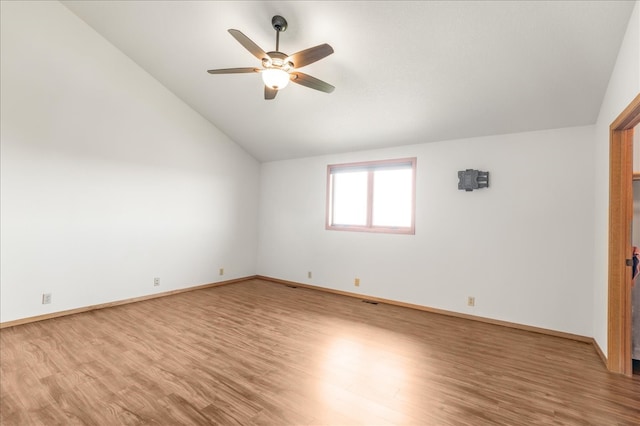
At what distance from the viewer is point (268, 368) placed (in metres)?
2.34

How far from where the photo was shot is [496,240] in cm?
354

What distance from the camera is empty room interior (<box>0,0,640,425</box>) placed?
6.88ft

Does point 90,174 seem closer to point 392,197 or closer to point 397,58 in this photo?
point 397,58

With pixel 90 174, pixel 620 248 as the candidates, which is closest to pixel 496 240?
pixel 620 248

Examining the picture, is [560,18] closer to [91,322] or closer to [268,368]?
[268,368]

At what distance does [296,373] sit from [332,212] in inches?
123

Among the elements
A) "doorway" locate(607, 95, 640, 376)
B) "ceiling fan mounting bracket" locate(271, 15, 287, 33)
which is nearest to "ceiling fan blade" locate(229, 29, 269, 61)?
"ceiling fan mounting bracket" locate(271, 15, 287, 33)

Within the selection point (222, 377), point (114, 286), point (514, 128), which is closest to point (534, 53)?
point (514, 128)

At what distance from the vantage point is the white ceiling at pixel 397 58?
235cm

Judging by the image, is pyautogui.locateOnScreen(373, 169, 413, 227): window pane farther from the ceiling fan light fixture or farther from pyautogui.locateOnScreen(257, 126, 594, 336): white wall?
the ceiling fan light fixture

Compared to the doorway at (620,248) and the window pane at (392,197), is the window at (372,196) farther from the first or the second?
the doorway at (620,248)

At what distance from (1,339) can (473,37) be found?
204 inches

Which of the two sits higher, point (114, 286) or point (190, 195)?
point (190, 195)

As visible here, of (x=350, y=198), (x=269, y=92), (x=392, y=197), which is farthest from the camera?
(x=350, y=198)
